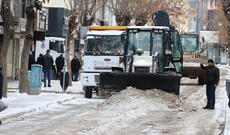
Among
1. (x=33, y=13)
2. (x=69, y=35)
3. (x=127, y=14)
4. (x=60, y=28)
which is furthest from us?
(x=127, y=14)

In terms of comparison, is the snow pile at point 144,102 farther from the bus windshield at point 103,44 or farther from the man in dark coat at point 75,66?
the man in dark coat at point 75,66

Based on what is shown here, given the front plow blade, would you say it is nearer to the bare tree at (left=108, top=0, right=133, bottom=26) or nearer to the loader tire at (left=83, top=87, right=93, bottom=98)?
the loader tire at (left=83, top=87, right=93, bottom=98)

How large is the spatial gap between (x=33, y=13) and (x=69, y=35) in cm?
1180

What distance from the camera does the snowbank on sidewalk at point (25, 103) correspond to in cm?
2082

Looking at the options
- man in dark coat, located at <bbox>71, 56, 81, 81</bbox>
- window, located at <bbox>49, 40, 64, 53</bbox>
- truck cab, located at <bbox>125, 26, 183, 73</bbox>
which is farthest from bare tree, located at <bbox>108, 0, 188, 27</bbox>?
truck cab, located at <bbox>125, 26, 183, 73</bbox>

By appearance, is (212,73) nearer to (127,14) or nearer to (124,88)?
(124,88)

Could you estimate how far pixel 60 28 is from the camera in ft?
184

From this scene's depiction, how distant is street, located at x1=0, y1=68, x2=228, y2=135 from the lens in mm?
17013

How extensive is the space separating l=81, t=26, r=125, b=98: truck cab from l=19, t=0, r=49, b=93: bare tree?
2.29 m

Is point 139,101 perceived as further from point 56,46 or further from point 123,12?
point 123,12

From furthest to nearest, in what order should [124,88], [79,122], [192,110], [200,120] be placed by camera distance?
1. [124,88]
2. [192,110]
3. [200,120]
4. [79,122]

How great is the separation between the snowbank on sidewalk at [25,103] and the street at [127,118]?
1.14 ft

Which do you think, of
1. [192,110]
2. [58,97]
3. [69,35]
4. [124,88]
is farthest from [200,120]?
[69,35]

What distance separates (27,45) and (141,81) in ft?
19.6
